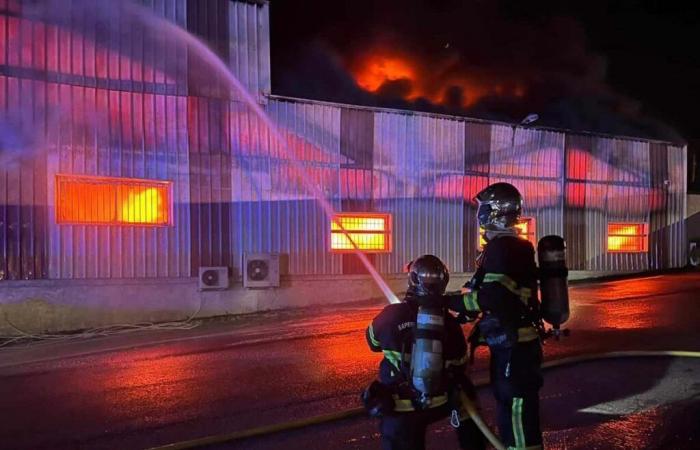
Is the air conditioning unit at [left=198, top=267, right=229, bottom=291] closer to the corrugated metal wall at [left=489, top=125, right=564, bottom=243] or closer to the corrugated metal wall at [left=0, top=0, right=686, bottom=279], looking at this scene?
the corrugated metal wall at [left=0, top=0, right=686, bottom=279]

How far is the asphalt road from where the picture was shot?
15.6 ft

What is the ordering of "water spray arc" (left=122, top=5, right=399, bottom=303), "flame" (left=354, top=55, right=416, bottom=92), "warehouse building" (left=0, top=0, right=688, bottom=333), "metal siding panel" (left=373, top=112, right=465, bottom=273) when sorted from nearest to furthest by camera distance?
"warehouse building" (left=0, top=0, right=688, bottom=333), "water spray arc" (left=122, top=5, right=399, bottom=303), "metal siding panel" (left=373, top=112, right=465, bottom=273), "flame" (left=354, top=55, right=416, bottom=92)

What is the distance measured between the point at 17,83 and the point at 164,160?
2630 millimetres

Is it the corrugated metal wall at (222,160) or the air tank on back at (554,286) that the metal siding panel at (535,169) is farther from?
the air tank on back at (554,286)

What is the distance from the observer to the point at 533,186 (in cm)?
1463

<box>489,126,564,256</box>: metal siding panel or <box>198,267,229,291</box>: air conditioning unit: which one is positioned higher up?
<box>489,126,564,256</box>: metal siding panel

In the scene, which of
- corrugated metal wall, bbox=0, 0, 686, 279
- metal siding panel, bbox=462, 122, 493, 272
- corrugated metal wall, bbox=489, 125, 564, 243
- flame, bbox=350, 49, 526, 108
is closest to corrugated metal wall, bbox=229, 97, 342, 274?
corrugated metal wall, bbox=0, 0, 686, 279

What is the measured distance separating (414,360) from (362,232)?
1000cm

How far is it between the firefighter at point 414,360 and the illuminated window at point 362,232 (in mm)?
9401

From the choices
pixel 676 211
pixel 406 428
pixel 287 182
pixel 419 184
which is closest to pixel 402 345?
pixel 406 428

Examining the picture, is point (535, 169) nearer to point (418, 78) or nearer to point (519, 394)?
point (418, 78)

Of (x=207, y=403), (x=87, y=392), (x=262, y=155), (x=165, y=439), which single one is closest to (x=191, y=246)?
(x=262, y=155)

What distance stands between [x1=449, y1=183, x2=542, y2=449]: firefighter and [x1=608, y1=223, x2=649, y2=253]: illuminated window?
13566 millimetres

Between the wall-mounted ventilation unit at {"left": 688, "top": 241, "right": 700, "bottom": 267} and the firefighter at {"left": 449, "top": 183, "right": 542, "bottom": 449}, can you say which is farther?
the wall-mounted ventilation unit at {"left": 688, "top": 241, "right": 700, "bottom": 267}
